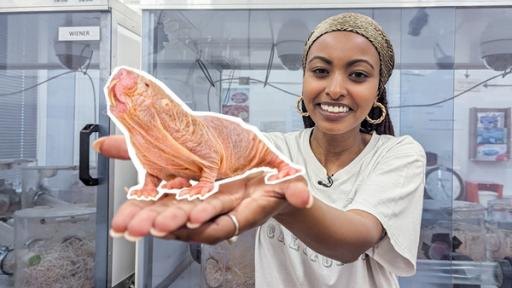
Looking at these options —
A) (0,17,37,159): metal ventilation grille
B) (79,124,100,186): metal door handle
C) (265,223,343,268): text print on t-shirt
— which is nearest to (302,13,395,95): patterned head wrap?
(265,223,343,268): text print on t-shirt

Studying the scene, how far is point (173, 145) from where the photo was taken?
0.55m

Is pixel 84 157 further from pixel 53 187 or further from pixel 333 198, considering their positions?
pixel 333 198

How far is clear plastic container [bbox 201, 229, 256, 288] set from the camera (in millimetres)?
1509

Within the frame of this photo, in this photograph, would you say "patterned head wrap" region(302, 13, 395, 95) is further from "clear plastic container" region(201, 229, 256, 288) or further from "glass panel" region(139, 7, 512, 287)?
"clear plastic container" region(201, 229, 256, 288)

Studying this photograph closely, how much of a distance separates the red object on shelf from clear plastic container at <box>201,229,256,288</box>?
2.76 feet

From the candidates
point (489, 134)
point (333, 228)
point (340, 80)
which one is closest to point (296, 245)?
point (333, 228)

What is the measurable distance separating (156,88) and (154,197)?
5.7 inches

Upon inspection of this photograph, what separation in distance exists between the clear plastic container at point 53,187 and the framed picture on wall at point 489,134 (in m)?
1.49

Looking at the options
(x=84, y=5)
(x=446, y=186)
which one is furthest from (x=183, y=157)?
(x=446, y=186)

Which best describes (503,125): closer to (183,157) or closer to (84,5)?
(183,157)

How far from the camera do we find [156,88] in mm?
551

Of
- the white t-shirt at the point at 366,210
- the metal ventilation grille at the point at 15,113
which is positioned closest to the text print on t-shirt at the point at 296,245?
the white t-shirt at the point at 366,210

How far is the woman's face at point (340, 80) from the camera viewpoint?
76cm

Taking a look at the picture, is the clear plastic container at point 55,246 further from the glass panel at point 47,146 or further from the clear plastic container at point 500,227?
the clear plastic container at point 500,227
